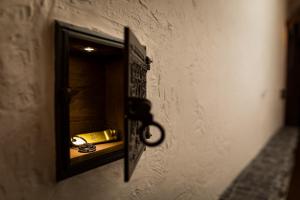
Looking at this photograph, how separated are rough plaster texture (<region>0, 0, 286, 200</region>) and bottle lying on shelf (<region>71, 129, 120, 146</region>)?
140mm

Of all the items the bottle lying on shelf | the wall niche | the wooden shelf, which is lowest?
the wooden shelf

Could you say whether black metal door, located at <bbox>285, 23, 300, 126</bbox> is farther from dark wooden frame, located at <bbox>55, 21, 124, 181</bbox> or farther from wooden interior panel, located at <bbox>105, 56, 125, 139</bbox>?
dark wooden frame, located at <bbox>55, 21, 124, 181</bbox>

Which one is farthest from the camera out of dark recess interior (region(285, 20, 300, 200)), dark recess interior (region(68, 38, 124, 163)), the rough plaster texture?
dark recess interior (region(285, 20, 300, 200))

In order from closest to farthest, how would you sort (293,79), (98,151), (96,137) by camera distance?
(98,151), (96,137), (293,79)

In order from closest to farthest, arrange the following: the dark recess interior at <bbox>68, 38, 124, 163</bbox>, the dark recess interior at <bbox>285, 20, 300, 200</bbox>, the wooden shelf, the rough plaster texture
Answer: the rough plaster texture
the wooden shelf
the dark recess interior at <bbox>68, 38, 124, 163</bbox>
the dark recess interior at <bbox>285, 20, 300, 200</bbox>

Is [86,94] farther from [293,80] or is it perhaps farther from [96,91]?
[293,80]

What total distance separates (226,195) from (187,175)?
0.60 m

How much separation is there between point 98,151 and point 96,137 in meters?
0.16

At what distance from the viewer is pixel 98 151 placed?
0.89 m

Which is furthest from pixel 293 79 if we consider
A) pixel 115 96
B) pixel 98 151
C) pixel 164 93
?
pixel 98 151

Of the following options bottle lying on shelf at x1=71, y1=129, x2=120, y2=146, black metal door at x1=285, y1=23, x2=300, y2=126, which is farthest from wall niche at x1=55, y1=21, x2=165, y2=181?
black metal door at x1=285, y1=23, x2=300, y2=126

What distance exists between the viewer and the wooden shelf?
31.7 inches

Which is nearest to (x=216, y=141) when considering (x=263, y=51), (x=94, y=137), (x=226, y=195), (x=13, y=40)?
(x=226, y=195)

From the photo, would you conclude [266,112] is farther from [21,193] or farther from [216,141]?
[21,193]
